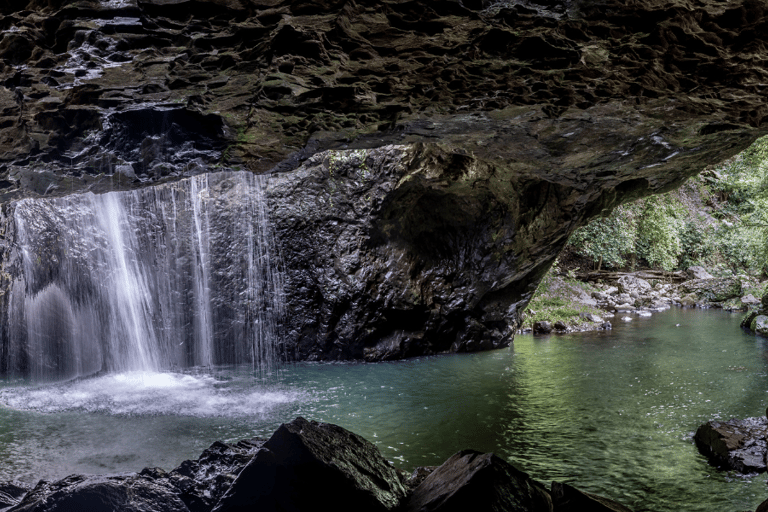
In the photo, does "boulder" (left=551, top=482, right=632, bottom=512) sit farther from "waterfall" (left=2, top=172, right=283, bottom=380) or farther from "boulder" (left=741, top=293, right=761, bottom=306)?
"boulder" (left=741, top=293, right=761, bottom=306)

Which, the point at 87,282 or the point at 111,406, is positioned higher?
the point at 87,282

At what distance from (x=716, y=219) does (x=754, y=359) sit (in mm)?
18856

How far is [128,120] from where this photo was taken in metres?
3.80

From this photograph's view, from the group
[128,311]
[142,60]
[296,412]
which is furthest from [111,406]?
[142,60]

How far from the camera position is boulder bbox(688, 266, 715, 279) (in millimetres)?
24881

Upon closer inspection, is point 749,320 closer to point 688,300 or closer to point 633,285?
point 688,300

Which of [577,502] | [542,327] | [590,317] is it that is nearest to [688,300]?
[590,317]

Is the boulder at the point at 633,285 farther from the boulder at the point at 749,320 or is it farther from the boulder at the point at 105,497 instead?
the boulder at the point at 105,497

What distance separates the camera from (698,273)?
25.2 meters

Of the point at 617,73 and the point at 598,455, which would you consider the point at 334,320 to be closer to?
the point at 598,455

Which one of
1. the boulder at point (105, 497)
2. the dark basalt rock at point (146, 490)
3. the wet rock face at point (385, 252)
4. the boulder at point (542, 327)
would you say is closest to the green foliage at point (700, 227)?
the boulder at point (542, 327)

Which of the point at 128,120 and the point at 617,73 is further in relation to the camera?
the point at 128,120

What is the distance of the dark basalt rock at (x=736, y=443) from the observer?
4.64 meters

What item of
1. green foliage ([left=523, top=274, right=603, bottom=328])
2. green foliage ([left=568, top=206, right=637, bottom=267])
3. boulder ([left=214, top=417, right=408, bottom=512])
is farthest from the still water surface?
green foliage ([left=568, top=206, right=637, bottom=267])
